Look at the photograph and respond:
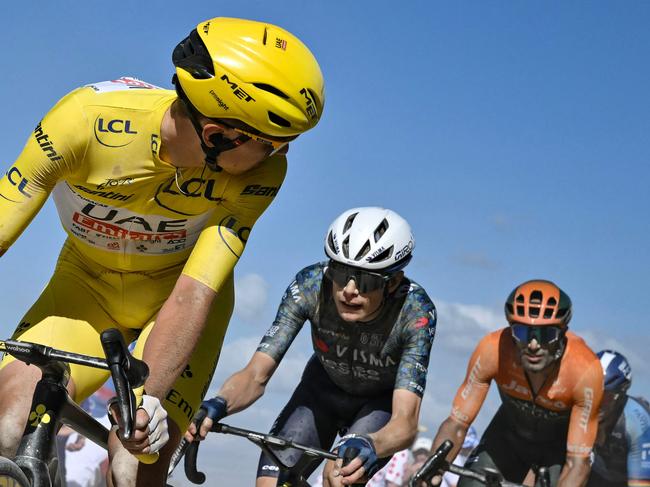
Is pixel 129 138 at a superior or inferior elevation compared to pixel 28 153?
superior

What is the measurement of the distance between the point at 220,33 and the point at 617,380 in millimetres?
6376

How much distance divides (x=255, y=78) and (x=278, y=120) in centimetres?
21

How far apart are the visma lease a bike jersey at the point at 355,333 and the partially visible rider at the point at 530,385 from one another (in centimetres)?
171

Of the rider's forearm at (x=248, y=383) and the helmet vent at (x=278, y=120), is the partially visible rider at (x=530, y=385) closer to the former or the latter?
the rider's forearm at (x=248, y=383)

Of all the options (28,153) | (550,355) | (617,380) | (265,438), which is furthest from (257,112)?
(617,380)

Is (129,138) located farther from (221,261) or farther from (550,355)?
(550,355)

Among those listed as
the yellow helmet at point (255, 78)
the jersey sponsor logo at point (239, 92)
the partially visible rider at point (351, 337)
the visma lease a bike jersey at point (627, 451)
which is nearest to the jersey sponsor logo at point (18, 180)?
the yellow helmet at point (255, 78)

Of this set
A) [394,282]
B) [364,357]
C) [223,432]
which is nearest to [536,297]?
[394,282]

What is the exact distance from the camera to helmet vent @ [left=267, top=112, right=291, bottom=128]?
4.84 meters

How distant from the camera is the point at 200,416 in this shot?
21.3ft

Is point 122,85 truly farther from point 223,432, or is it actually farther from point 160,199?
point 223,432

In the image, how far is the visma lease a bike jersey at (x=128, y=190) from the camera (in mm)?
4840

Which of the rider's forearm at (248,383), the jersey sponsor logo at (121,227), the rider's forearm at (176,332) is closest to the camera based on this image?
the rider's forearm at (176,332)

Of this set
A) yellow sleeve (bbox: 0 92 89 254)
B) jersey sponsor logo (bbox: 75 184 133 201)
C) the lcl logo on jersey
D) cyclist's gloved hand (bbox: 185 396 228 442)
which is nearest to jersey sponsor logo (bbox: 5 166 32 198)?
yellow sleeve (bbox: 0 92 89 254)
